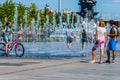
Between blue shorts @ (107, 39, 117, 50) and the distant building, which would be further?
the distant building

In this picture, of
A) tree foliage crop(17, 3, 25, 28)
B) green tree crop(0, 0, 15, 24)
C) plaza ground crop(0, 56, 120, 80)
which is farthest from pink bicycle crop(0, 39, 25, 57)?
green tree crop(0, 0, 15, 24)

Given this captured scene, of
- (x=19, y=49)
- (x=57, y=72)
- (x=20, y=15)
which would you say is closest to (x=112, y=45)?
(x=57, y=72)

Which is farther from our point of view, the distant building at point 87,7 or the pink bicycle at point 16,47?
the distant building at point 87,7

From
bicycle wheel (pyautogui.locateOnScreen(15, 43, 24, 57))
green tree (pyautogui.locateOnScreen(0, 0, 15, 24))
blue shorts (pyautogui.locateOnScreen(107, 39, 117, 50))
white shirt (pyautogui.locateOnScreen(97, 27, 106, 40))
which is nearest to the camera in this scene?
white shirt (pyautogui.locateOnScreen(97, 27, 106, 40))

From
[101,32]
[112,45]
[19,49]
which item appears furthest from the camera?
[19,49]

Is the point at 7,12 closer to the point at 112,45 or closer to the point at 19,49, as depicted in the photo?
the point at 19,49

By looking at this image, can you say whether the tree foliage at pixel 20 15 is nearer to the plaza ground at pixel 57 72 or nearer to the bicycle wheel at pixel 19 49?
the bicycle wheel at pixel 19 49

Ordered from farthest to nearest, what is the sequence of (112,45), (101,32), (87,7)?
(87,7), (112,45), (101,32)

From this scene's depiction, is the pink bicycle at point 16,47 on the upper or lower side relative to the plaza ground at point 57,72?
upper

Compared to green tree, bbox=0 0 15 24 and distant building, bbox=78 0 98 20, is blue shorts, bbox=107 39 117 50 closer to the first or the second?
distant building, bbox=78 0 98 20

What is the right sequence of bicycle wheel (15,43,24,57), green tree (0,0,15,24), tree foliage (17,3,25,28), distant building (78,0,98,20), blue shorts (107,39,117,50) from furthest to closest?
green tree (0,0,15,24), tree foliage (17,3,25,28), distant building (78,0,98,20), bicycle wheel (15,43,24,57), blue shorts (107,39,117,50)

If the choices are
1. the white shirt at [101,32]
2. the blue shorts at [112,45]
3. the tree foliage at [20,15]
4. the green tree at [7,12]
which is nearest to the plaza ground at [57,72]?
the blue shorts at [112,45]

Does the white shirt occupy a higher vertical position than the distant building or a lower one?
lower

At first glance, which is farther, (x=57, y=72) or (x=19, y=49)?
(x=19, y=49)
